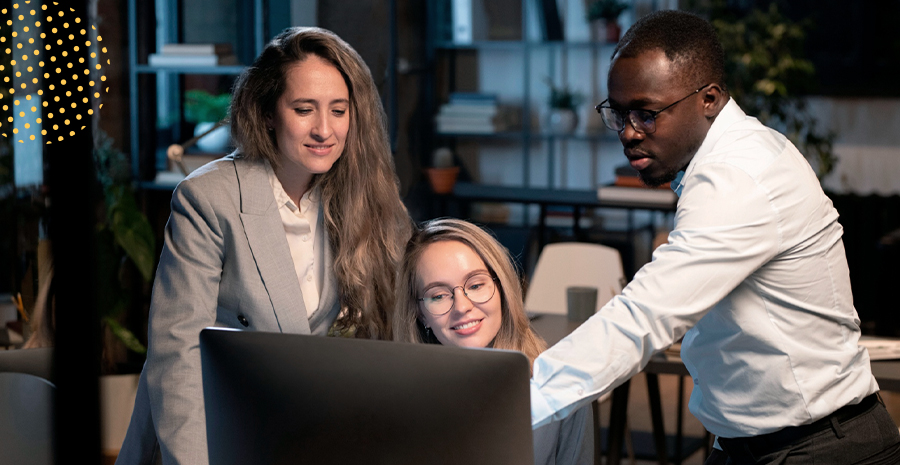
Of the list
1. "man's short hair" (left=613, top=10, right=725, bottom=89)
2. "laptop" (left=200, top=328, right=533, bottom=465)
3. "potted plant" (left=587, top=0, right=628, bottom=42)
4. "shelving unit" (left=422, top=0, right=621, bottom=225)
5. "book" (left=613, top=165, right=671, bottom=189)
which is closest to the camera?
"laptop" (left=200, top=328, right=533, bottom=465)

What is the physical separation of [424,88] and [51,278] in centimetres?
472

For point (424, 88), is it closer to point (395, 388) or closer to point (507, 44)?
point (507, 44)

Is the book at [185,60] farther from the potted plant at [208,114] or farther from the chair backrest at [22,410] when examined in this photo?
the chair backrest at [22,410]

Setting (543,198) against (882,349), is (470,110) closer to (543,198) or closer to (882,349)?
(543,198)

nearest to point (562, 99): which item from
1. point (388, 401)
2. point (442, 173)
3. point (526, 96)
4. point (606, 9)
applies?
point (526, 96)

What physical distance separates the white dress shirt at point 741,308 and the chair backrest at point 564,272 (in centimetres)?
188

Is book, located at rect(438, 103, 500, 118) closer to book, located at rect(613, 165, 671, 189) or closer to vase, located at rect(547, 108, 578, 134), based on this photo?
vase, located at rect(547, 108, 578, 134)

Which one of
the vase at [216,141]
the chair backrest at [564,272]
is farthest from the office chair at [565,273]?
the vase at [216,141]

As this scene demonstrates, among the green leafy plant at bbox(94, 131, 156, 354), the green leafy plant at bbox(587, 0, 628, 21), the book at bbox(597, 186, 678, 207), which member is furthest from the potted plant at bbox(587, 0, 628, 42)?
the green leafy plant at bbox(94, 131, 156, 354)

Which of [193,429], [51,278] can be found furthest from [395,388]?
[193,429]

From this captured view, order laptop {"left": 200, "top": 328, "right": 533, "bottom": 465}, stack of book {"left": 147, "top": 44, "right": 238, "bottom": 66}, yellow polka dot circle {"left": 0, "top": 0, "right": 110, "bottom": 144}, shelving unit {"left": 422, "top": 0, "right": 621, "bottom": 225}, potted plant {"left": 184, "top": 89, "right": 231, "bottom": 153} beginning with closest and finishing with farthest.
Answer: yellow polka dot circle {"left": 0, "top": 0, "right": 110, "bottom": 144} → laptop {"left": 200, "top": 328, "right": 533, "bottom": 465} → stack of book {"left": 147, "top": 44, "right": 238, "bottom": 66} → potted plant {"left": 184, "top": 89, "right": 231, "bottom": 153} → shelving unit {"left": 422, "top": 0, "right": 621, "bottom": 225}

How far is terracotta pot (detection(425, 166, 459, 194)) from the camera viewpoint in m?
5.09

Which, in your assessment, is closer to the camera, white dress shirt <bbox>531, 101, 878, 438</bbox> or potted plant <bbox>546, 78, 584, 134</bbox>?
white dress shirt <bbox>531, 101, 878, 438</bbox>

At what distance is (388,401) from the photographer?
2.99 ft
